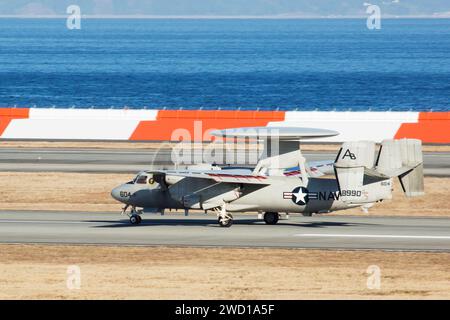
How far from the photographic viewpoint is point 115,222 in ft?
125

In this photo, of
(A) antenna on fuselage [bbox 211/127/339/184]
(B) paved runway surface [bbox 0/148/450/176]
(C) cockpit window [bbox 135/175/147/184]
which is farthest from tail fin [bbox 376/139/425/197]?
(B) paved runway surface [bbox 0/148/450/176]

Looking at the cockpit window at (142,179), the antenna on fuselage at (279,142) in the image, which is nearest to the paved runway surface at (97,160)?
the cockpit window at (142,179)

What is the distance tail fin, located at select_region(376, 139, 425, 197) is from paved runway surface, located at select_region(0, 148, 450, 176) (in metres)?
16.8

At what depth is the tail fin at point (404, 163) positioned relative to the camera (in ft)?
112

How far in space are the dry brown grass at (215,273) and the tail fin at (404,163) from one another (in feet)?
13.3

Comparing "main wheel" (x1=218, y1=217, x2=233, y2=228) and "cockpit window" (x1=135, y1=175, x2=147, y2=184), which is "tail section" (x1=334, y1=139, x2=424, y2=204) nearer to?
"main wheel" (x1=218, y1=217, x2=233, y2=228)

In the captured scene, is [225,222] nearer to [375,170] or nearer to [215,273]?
[375,170]

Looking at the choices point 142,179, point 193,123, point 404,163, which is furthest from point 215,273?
point 193,123

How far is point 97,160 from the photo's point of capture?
186 feet

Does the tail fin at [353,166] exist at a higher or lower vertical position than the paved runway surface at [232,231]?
higher

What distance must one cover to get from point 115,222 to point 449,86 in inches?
5347

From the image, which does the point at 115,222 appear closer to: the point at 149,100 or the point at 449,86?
the point at 149,100

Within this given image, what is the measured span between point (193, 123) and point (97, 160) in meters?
8.63

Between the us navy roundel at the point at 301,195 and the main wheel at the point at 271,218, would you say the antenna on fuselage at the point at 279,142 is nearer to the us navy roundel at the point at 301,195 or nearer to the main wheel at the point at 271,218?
the us navy roundel at the point at 301,195
